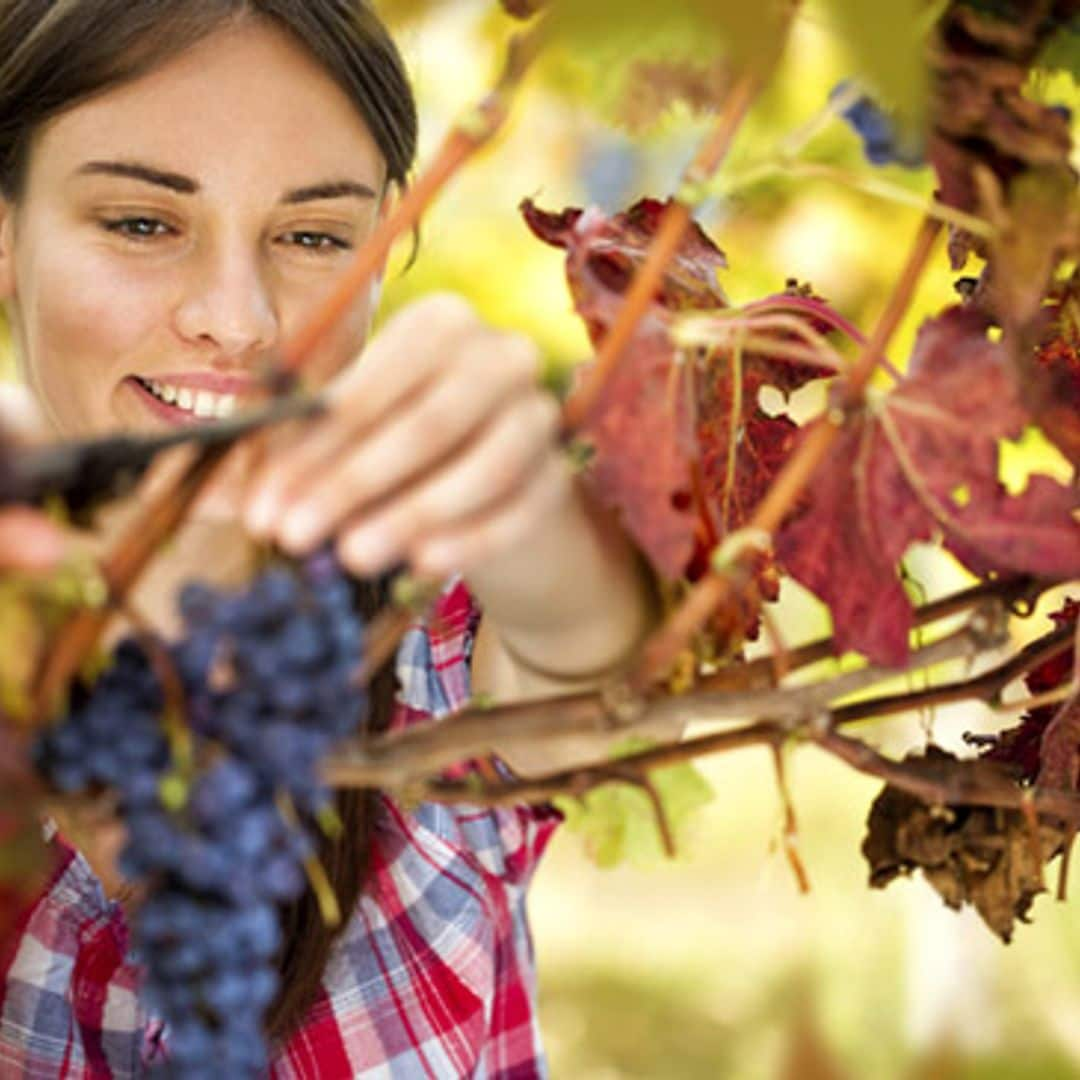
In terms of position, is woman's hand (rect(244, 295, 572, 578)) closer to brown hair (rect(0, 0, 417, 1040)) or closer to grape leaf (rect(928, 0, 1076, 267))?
grape leaf (rect(928, 0, 1076, 267))

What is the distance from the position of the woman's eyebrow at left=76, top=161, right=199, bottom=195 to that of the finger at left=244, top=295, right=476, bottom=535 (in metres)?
0.55

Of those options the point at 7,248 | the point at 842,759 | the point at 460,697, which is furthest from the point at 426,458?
the point at 7,248

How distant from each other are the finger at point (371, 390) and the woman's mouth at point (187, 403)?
0.59 m

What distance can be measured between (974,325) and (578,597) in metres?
0.16

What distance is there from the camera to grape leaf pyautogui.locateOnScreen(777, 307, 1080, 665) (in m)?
0.53

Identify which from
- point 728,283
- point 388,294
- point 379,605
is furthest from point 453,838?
point 388,294

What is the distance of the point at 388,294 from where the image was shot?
123 inches

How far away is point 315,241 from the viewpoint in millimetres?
1089

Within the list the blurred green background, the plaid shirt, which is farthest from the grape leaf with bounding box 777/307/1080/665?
the blurred green background

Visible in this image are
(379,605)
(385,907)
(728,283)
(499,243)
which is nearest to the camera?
(379,605)

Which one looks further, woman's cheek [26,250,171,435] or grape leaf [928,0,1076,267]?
woman's cheek [26,250,171,435]

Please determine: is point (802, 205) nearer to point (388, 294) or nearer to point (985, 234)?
point (388, 294)

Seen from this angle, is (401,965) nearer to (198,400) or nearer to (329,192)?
(198,400)

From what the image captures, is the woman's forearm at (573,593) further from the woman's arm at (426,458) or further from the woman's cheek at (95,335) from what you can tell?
the woman's cheek at (95,335)
